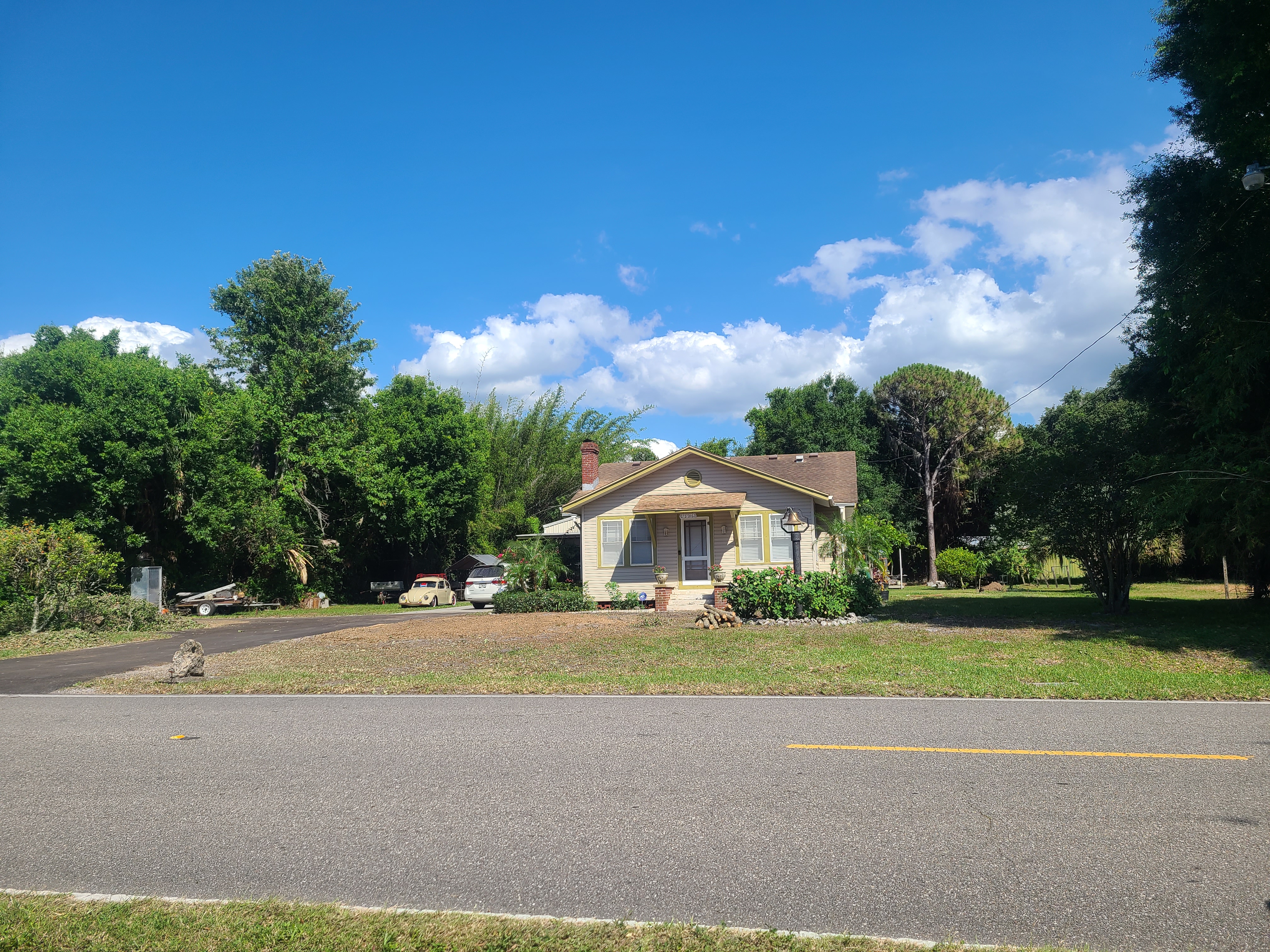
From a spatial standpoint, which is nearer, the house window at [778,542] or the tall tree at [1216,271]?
the tall tree at [1216,271]

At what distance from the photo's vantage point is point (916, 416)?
47.2m

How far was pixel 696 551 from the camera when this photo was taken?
25.8 metres

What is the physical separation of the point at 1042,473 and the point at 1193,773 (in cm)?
1395

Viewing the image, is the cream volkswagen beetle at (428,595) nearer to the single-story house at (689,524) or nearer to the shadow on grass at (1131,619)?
the single-story house at (689,524)

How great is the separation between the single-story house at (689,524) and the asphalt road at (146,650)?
5966 millimetres

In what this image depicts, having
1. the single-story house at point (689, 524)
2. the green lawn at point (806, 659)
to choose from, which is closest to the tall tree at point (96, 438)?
the green lawn at point (806, 659)

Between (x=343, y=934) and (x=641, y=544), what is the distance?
2219 centimetres

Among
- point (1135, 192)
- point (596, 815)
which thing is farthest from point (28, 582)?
point (1135, 192)

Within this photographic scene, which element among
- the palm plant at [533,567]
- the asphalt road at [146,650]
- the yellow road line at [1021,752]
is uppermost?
the palm plant at [533,567]

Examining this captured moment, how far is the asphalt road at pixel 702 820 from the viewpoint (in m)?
4.05

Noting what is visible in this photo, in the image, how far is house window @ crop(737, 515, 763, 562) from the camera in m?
25.2

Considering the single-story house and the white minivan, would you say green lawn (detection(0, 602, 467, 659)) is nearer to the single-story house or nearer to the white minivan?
the white minivan

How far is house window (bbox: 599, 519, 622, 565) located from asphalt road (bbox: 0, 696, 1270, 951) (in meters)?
17.4

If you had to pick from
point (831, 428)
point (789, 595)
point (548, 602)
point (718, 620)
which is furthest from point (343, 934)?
point (831, 428)
